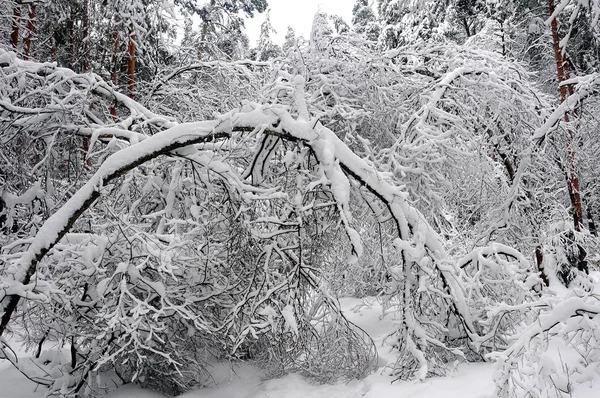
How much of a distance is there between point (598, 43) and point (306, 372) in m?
11.1

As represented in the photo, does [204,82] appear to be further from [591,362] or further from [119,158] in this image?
[591,362]

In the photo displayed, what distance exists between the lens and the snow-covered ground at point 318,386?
14.8 ft

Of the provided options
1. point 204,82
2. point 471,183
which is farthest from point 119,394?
point 471,183

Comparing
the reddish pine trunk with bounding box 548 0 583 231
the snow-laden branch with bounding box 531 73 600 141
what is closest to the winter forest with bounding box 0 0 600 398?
the snow-laden branch with bounding box 531 73 600 141

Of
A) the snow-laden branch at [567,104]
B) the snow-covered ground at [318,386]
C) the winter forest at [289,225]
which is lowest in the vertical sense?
the snow-covered ground at [318,386]

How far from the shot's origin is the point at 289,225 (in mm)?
4594

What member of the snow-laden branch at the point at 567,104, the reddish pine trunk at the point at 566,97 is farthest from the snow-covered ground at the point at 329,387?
the reddish pine trunk at the point at 566,97

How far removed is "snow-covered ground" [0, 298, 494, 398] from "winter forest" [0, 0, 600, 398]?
0.05 metres

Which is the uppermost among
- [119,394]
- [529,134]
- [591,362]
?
A: [529,134]

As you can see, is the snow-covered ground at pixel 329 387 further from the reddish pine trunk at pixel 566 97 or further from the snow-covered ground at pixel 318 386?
the reddish pine trunk at pixel 566 97

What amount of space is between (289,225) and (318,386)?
2.46 meters

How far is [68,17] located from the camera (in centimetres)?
1430

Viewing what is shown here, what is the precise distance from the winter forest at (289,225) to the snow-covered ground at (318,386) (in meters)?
0.05

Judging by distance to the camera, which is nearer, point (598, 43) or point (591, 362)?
point (591, 362)
